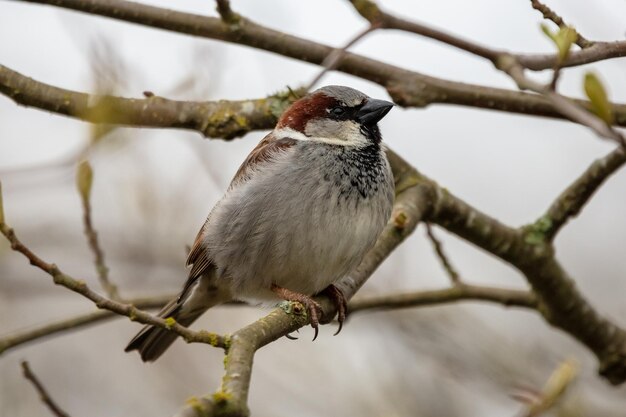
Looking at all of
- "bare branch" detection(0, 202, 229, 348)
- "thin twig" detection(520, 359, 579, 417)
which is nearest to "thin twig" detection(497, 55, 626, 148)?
"thin twig" detection(520, 359, 579, 417)

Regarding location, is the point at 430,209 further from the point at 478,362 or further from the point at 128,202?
the point at 128,202

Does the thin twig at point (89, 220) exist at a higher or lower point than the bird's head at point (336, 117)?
lower

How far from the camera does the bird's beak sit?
3.56m

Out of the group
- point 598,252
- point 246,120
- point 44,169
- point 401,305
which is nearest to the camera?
point 44,169

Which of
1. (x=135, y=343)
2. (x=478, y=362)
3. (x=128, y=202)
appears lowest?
(x=128, y=202)

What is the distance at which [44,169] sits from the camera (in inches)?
89.7

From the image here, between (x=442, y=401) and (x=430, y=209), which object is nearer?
(x=430, y=209)

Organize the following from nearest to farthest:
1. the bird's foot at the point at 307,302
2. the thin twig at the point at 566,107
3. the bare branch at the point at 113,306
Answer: the thin twig at the point at 566,107, the bare branch at the point at 113,306, the bird's foot at the point at 307,302

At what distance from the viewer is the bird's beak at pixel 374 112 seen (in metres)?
3.56

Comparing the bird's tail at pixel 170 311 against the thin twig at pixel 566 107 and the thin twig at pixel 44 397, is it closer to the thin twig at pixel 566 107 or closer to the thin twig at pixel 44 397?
the thin twig at pixel 44 397

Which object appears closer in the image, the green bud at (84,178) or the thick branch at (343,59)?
the green bud at (84,178)

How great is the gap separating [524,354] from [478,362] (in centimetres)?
34

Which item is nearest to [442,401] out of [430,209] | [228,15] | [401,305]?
[401,305]

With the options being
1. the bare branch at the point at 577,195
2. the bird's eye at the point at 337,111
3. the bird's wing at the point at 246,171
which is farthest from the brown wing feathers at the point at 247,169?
the bare branch at the point at 577,195
